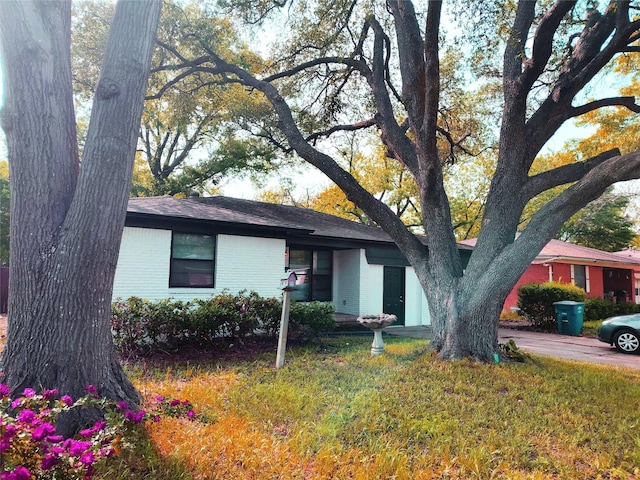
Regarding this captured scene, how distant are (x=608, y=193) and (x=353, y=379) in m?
28.7

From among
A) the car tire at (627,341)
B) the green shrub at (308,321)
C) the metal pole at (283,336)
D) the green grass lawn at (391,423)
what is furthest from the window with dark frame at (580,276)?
the metal pole at (283,336)

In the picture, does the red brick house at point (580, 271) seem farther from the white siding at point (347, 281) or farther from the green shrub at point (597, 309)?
the white siding at point (347, 281)

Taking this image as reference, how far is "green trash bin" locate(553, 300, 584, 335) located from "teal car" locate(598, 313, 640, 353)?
2719 millimetres

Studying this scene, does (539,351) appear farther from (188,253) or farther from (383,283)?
(188,253)

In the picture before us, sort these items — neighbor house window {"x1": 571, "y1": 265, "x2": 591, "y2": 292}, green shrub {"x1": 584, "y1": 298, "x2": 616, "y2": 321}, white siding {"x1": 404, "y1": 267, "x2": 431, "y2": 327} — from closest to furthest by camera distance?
1. white siding {"x1": 404, "y1": 267, "x2": 431, "y2": 327}
2. green shrub {"x1": 584, "y1": 298, "x2": 616, "y2": 321}
3. neighbor house window {"x1": 571, "y1": 265, "x2": 591, "y2": 292}

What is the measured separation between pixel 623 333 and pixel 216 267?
1049 cm

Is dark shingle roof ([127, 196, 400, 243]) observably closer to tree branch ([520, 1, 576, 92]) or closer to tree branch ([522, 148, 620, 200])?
tree branch ([522, 148, 620, 200])

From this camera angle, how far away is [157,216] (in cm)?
898

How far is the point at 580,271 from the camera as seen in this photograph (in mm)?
18734

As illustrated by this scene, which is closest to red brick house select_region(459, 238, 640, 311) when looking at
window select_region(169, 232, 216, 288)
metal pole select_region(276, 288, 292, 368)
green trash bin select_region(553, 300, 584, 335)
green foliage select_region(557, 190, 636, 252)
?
green trash bin select_region(553, 300, 584, 335)

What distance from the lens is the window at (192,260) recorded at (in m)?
9.60

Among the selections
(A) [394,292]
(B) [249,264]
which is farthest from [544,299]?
(B) [249,264]

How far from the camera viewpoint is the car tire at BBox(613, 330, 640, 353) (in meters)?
9.55

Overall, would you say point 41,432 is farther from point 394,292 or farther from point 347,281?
point 394,292
